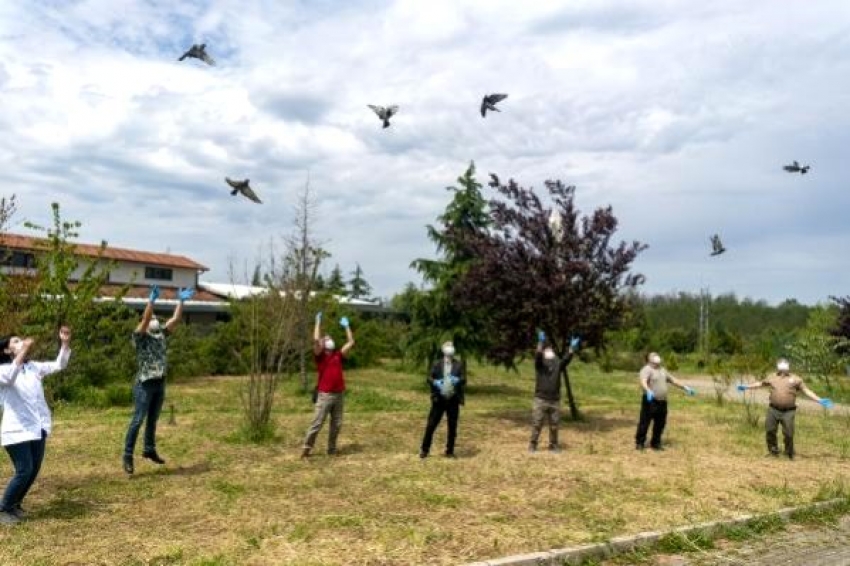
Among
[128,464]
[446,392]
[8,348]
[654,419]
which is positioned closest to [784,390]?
[654,419]

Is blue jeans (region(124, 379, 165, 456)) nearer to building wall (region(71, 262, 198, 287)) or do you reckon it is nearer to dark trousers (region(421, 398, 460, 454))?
dark trousers (region(421, 398, 460, 454))

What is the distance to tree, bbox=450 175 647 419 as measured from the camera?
13.0 m

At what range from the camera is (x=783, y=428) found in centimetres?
1104

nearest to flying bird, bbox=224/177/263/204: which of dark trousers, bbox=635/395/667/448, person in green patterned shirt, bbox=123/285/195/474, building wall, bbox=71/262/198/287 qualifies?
person in green patterned shirt, bbox=123/285/195/474

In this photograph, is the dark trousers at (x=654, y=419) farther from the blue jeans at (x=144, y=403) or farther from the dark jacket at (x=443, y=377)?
the blue jeans at (x=144, y=403)

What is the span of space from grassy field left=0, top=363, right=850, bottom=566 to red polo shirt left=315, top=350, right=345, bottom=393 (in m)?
0.97

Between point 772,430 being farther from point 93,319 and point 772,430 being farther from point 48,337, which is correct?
point 93,319

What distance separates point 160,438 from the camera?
11188 millimetres

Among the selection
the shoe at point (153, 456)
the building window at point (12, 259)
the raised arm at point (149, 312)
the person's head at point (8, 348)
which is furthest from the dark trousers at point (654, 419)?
the building window at point (12, 259)

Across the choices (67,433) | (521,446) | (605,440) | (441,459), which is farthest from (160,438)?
(605,440)

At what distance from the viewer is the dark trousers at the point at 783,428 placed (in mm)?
10883

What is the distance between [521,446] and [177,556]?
6.76 metres

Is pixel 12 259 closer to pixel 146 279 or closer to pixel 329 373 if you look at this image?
pixel 329 373

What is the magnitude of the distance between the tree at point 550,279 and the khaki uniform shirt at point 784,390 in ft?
9.86
